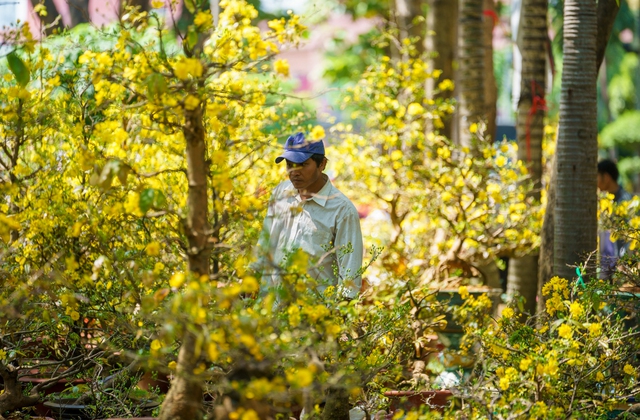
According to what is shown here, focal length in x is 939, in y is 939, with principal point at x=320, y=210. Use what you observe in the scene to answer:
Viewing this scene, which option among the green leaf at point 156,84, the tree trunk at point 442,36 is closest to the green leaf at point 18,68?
the green leaf at point 156,84

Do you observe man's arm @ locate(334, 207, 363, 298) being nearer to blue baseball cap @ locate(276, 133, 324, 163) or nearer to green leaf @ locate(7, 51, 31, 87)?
blue baseball cap @ locate(276, 133, 324, 163)

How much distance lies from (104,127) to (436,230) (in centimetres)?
458

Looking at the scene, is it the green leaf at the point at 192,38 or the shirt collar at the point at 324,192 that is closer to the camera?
the green leaf at the point at 192,38

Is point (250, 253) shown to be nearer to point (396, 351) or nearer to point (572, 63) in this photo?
point (396, 351)

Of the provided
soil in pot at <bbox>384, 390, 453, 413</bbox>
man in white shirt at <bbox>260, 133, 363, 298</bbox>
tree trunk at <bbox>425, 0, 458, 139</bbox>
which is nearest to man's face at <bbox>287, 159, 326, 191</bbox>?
man in white shirt at <bbox>260, 133, 363, 298</bbox>

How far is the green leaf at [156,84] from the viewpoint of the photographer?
3078mm

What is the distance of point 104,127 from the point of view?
152 inches

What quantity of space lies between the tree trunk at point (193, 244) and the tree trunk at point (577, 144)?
2.85 meters

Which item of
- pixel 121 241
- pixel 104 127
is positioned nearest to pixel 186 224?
pixel 104 127

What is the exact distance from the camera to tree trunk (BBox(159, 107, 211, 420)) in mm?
3205

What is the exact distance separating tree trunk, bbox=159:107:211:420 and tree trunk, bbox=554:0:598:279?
2.85 meters

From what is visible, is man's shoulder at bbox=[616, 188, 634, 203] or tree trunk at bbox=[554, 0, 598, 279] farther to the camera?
man's shoulder at bbox=[616, 188, 634, 203]

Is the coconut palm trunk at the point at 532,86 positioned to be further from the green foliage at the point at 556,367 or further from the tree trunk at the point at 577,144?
the green foliage at the point at 556,367

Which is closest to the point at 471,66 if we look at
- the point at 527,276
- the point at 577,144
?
the point at 527,276
